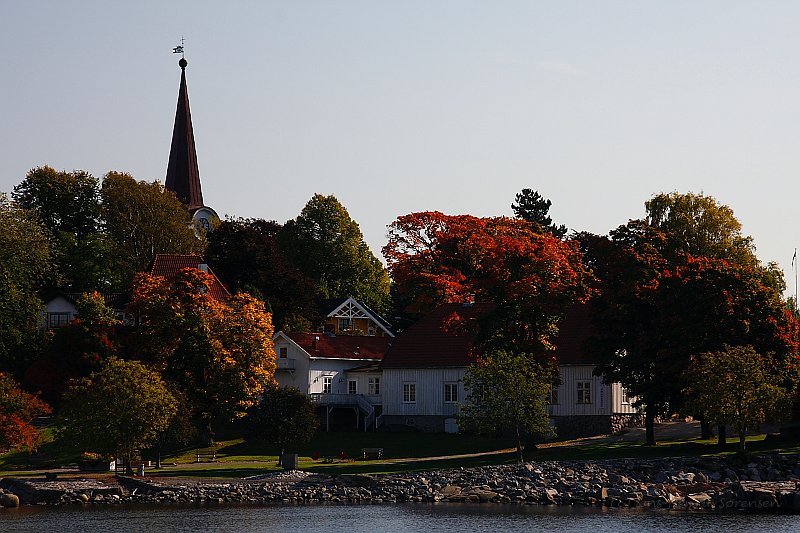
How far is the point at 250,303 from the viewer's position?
7825 centimetres

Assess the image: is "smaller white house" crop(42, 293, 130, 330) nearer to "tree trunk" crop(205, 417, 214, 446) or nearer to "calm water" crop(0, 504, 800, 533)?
"tree trunk" crop(205, 417, 214, 446)

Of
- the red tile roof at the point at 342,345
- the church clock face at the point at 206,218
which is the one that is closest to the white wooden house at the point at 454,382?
the red tile roof at the point at 342,345

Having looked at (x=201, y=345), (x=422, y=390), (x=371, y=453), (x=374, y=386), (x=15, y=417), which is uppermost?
(x=201, y=345)

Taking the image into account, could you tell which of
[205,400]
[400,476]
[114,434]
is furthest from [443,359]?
[114,434]

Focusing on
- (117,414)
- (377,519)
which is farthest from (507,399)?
(117,414)

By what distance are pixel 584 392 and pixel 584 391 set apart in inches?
2.4

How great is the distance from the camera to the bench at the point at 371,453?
235ft

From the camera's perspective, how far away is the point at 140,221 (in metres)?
113

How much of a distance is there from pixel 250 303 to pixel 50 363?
12.3 metres

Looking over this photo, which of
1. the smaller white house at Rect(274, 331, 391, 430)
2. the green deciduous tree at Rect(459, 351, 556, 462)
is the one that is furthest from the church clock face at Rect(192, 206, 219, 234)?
the green deciduous tree at Rect(459, 351, 556, 462)

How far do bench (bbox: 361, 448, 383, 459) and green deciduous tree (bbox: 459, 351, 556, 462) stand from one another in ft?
24.0

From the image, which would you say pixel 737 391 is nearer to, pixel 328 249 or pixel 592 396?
pixel 592 396

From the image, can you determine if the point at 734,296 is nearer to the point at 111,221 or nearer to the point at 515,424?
the point at 515,424

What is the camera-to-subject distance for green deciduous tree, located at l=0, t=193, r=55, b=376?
8144cm
